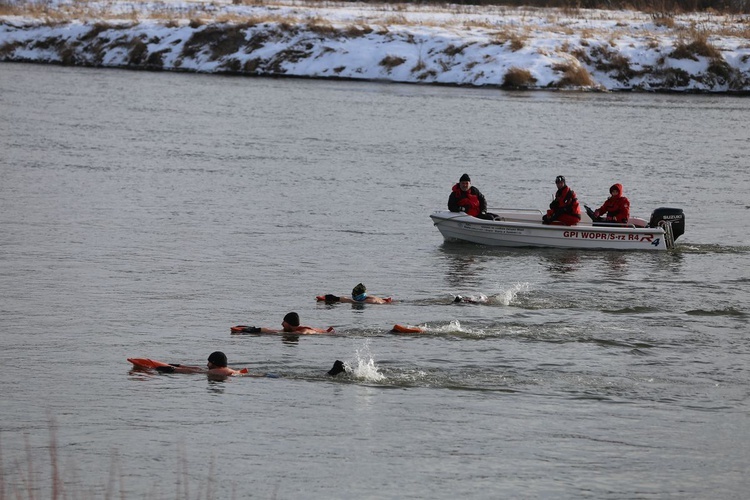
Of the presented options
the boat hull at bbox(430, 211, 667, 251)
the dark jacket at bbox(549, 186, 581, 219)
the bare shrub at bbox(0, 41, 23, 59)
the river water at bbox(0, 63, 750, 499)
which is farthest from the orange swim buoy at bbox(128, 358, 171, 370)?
the bare shrub at bbox(0, 41, 23, 59)

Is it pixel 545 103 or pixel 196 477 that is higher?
pixel 545 103

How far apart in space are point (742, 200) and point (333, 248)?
13277mm

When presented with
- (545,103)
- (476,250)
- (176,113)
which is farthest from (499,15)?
(476,250)

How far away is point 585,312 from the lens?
19125 mm

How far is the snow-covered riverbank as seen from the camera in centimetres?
5962

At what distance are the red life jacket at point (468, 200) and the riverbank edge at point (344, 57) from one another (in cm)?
3467

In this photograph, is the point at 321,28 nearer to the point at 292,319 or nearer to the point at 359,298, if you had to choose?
the point at 359,298

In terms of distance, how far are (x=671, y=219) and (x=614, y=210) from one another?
123 cm

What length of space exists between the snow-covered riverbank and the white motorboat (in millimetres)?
34660

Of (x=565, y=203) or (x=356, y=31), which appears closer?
(x=565, y=203)

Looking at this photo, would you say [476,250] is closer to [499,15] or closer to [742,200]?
[742,200]

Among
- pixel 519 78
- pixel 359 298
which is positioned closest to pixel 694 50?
pixel 519 78

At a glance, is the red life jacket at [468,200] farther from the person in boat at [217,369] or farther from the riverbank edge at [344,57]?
the riverbank edge at [344,57]

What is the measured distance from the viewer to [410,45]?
6188 cm
